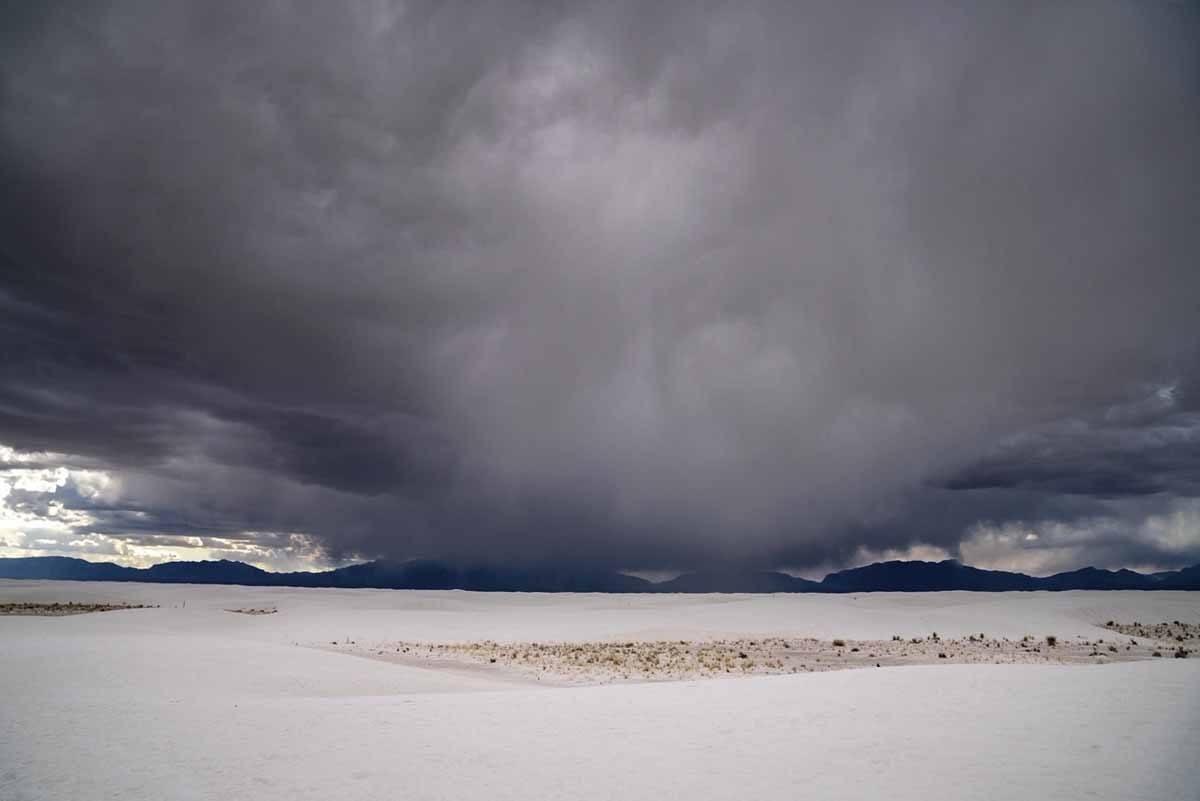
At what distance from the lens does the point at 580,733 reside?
15266mm

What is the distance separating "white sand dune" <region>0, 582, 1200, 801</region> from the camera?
38.3 feet

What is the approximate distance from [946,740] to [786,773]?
147 inches

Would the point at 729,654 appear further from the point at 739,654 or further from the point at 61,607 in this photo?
the point at 61,607

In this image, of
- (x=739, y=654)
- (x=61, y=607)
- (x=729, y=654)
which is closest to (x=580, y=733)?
(x=729, y=654)

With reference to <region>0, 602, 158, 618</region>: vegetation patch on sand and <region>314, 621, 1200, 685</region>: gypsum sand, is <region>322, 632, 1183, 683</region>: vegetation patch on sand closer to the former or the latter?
<region>314, 621, 1200, 685</region>: gypsum sand

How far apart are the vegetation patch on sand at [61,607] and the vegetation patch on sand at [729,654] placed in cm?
4539

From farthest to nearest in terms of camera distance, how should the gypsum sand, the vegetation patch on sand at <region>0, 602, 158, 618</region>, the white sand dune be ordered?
1. the vegetation patch on sand at <region>0, 602, 158, 618</region>
2. the gypsum sand
3. the white sand dune

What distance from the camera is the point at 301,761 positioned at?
1341 centimetres

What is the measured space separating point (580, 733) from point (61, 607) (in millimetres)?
84591

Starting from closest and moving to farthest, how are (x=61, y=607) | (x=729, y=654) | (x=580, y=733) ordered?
(x=580, y=733)
(x=729, y=654)
(x=61, y=607)

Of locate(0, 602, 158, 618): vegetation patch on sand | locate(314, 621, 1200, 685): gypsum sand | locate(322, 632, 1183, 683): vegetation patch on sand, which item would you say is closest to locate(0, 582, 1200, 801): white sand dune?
locate(314, 621, 1200, 685): gypsum sand

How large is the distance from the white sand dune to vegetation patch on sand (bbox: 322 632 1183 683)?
6.86 meters

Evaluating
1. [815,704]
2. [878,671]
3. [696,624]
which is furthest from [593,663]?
[696,624]

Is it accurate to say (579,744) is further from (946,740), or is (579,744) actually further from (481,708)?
(946,740)
